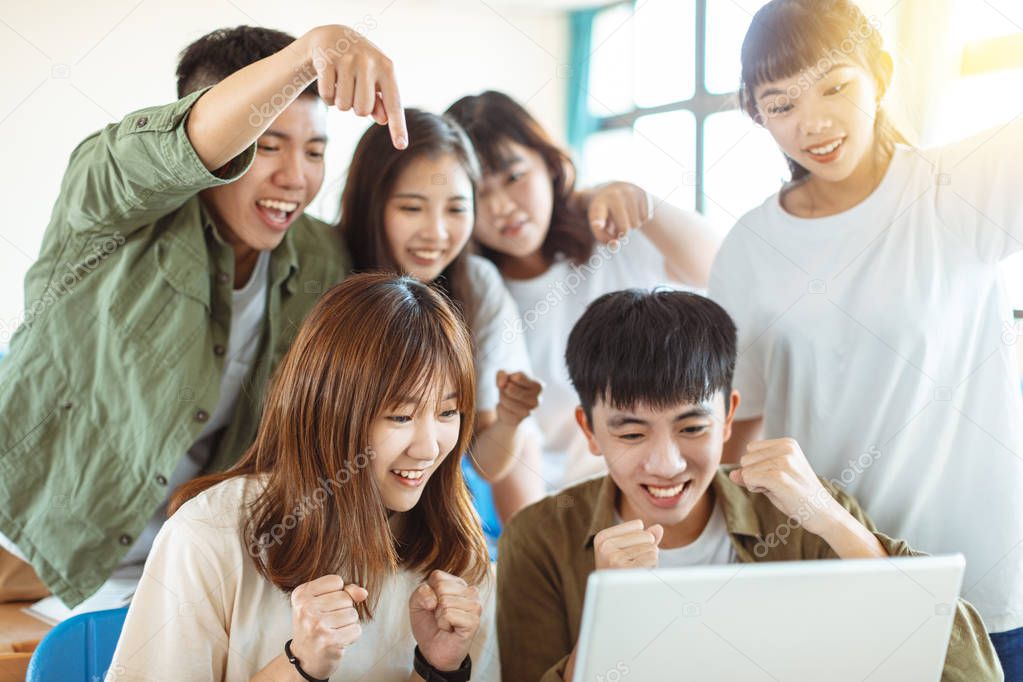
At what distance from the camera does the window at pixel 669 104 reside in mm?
4469

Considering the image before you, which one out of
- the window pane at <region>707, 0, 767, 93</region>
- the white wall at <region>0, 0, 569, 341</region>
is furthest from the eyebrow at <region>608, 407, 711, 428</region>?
the window pane at <region>707, 0, 767, 93</region>

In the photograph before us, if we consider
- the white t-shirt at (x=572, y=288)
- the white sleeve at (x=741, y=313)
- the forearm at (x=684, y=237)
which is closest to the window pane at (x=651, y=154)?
the white t-shirt at (x=572, y=288)

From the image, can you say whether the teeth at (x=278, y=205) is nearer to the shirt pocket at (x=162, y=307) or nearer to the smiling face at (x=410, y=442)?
the shirt pocket at (x=162, y=307)

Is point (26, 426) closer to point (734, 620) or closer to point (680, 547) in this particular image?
point (680, 547)

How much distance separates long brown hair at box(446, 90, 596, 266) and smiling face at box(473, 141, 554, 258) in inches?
0.6

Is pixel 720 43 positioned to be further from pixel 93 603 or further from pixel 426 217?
pixel 93 603

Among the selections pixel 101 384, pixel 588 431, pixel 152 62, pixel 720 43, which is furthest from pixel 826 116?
pixel 152 62

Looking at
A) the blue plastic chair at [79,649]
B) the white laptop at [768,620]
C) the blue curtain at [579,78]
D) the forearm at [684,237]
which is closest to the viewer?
the white laptop at [768,620]

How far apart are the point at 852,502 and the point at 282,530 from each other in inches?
32.2

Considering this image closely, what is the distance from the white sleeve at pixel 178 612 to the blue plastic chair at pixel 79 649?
84mm

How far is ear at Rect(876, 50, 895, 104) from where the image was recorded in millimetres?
1491

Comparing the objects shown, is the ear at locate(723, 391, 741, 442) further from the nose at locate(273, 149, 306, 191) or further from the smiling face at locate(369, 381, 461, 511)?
the nose at locate(273, 149, 306, 191)

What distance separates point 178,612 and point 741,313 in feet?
3.23

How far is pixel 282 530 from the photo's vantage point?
1.24 m
